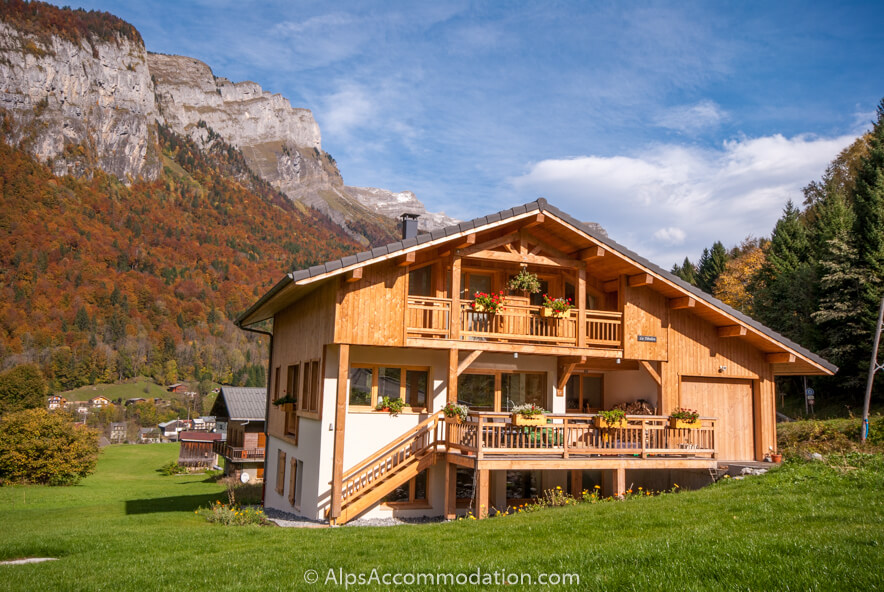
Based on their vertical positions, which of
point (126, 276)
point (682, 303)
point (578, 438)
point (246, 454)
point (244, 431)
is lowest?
point (246, 454)

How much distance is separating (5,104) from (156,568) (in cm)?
18485

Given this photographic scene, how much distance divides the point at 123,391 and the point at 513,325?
12881 centimetres

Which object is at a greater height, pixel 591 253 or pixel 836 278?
pixel 836 278

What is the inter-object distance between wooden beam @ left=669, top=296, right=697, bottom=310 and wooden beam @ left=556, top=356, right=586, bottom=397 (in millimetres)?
3090

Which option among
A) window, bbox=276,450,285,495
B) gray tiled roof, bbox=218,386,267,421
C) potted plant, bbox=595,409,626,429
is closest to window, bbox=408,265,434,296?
potted plant, bbox=595,409,626,429

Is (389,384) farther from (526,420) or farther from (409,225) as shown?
(409,225)

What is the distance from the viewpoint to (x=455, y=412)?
17016mm

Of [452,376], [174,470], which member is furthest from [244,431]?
[452,376]

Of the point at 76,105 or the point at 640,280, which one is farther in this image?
the point at 76,105

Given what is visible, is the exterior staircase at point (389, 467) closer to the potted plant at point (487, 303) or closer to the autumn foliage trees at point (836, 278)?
the potted plant at point (487, 303)

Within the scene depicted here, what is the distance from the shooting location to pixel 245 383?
134875mm

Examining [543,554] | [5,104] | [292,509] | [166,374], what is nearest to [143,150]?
[5,104]

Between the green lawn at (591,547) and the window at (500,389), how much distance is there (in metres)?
5.94

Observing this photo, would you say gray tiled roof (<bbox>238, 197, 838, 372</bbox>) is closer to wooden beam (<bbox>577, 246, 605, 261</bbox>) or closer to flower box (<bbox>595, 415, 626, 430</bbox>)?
wooden beam (<bbox>577, 246, 605, 261</bbox>)
